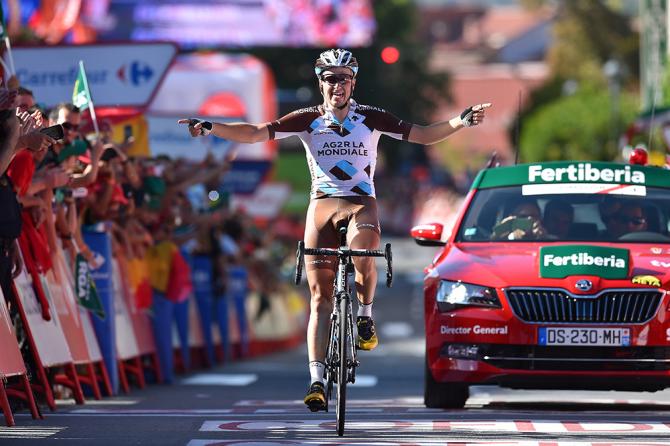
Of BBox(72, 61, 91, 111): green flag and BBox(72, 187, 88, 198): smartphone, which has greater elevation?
BBox(72, 61, 91, 111): green flag

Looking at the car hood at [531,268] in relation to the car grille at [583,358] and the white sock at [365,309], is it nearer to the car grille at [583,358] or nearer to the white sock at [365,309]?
the car grille at [583,358]

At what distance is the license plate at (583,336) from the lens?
13.7 m

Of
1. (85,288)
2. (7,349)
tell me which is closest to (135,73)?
(85,288)

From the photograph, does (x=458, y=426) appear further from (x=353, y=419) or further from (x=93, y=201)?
(x=93, y=201)

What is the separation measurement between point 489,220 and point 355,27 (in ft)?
118

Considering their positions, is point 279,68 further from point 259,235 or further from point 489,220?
point 489,220

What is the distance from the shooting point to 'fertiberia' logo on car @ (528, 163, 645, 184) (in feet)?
50.1

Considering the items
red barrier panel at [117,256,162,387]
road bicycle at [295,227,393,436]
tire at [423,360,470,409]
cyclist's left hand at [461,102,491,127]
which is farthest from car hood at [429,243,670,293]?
red barrier panel at [117,256,162,387]

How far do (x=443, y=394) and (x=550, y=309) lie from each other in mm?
1103

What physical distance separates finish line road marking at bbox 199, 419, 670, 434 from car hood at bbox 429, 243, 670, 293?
1128 millimetres

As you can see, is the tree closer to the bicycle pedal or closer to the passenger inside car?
the passenger inside car

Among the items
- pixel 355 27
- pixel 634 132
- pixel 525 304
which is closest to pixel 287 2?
pixel 355 27

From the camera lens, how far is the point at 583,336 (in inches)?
541

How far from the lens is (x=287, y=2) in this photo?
169ft
